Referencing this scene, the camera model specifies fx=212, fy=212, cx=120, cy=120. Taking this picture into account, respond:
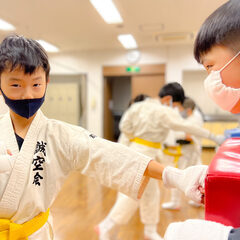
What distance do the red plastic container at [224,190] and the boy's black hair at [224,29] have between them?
0.28 metres

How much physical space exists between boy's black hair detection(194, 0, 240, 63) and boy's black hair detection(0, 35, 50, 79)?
1.65 feet

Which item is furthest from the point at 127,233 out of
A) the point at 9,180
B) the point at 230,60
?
the point at 230,60

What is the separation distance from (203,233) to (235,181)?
0.14 metres

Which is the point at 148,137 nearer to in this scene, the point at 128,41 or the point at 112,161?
the point at 112,161

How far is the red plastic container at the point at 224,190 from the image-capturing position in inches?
20.0

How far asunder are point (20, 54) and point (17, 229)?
543 millimetres

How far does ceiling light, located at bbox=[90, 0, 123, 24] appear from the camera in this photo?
269cm

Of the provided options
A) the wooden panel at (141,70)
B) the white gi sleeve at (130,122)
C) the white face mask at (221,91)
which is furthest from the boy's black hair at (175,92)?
the wooden panel at (141,70)

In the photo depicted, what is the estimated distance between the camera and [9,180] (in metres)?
A: 0.67

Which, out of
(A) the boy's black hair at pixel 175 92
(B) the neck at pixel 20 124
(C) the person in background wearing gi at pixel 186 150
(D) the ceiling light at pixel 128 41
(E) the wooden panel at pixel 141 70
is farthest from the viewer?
(E) the wooden panel at pixel 141 70

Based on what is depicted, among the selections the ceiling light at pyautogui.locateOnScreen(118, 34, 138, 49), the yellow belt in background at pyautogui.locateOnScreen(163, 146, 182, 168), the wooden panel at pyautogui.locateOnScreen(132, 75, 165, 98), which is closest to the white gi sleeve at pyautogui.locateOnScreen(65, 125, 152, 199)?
the yellow belt in background at pyautogui.locateOnScreen(163, 146, 182, 168)

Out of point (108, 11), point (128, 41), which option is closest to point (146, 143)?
point (108, 11)

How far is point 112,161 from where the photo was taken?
80 centimetres

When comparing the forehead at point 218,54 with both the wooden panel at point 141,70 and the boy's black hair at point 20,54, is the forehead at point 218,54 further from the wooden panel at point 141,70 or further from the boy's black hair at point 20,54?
the wooden panel at point 141,70
